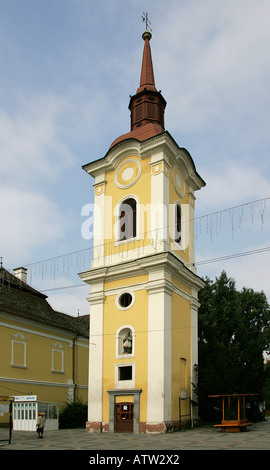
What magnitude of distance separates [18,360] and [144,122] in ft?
55.3

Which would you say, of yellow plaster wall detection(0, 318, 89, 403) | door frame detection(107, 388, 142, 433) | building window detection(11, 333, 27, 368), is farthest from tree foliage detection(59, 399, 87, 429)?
door frame detection(107, 388, 142, 433)

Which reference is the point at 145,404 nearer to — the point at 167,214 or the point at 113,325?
the point at 113,325

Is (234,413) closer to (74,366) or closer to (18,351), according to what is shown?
(18,351)

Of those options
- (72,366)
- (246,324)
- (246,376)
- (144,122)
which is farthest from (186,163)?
(246,324)

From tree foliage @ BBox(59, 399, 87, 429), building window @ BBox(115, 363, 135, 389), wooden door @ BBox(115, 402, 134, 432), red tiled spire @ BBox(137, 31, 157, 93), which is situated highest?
red tiled spire @ BBox(137, 31, 157, 93)

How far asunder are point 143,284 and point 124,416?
6267 mm

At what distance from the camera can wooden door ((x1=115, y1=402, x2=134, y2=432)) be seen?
22297mm

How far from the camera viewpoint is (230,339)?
3900 cm

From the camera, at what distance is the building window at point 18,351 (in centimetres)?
3050

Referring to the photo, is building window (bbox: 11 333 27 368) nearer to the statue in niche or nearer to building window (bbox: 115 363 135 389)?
building window (bbox: 115 363 135 389)

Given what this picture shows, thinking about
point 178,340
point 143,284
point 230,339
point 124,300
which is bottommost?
point 230,339

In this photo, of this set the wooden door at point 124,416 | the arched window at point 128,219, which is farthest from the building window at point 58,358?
the arched window at point 128,219

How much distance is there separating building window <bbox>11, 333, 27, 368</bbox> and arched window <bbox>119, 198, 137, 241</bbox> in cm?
1066

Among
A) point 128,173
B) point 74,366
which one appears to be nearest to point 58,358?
point 74,366
